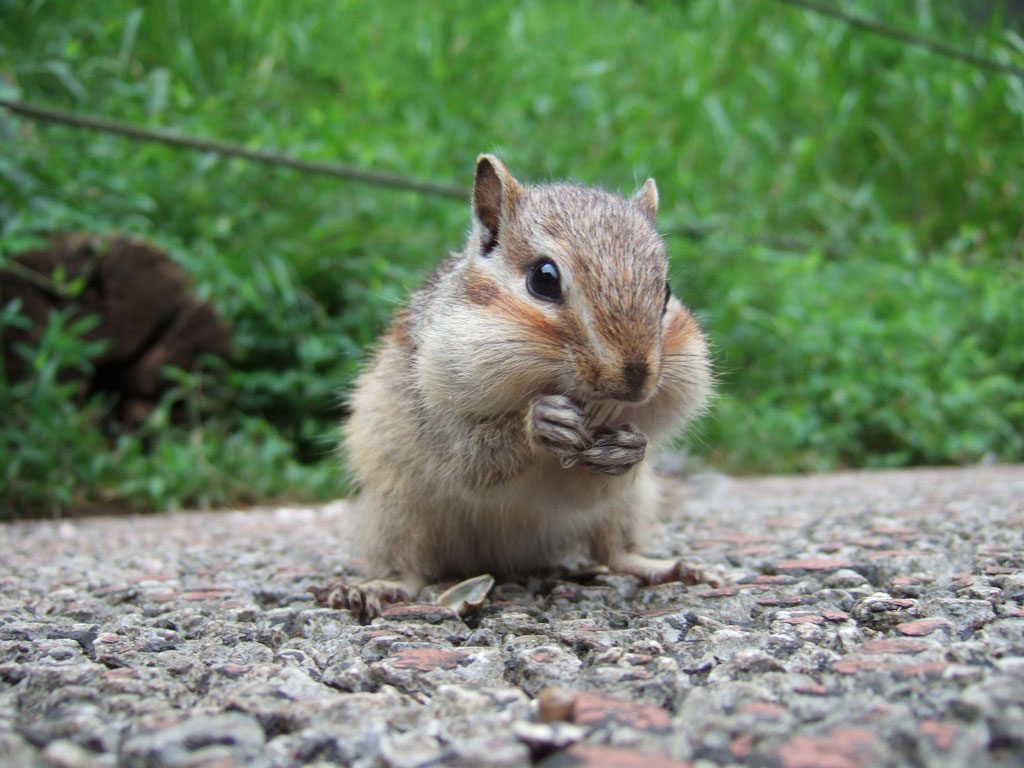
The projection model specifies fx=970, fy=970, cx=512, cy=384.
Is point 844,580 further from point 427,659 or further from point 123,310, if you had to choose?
point 123,310

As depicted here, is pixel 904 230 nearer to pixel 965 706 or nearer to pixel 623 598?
pixel 623 598

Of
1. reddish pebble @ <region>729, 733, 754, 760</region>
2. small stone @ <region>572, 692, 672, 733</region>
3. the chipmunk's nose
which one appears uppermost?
the chipmunk's nose

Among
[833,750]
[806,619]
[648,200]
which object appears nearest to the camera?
[833,750]

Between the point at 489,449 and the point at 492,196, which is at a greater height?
the point at 492,196

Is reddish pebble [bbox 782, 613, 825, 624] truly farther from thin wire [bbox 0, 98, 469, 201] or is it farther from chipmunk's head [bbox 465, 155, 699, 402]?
thin wire [bbox 0, 98, 469, 201]

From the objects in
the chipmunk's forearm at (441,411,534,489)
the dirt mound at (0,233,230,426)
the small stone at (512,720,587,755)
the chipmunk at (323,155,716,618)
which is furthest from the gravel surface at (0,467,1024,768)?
the dirt mound at (0,233,230,426)

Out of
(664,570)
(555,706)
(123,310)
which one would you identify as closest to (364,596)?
(664,570)
